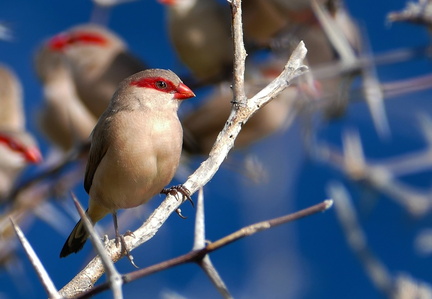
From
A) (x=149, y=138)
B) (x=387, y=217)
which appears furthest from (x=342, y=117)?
(x=149, y=138)

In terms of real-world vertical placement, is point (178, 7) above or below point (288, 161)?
above

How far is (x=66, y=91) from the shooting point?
7.79 metres

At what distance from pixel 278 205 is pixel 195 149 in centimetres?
112

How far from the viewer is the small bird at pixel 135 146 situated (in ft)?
9.55

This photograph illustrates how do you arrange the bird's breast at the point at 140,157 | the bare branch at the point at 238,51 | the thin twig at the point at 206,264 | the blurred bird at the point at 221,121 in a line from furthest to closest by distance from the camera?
the blurred bird at the point at 221,121 < the bird's breast at the point at 140,157 < the bare branch at the point at 238,51 < the thin twig at the point at 206,264

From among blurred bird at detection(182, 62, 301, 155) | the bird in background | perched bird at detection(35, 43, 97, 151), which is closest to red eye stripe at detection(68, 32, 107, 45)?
perched bird at detection(35, 43, 97, 151)

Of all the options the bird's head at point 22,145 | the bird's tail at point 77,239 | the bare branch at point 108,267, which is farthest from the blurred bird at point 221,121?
the bare branch at point 108,267

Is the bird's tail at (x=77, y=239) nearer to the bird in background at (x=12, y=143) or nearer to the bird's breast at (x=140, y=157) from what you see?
the bird's breast at (x=140, y=157)

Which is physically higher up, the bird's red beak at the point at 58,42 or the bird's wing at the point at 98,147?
the bird's red beak at the point at 58,42

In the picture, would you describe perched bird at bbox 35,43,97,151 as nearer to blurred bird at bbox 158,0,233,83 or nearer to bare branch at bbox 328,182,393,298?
blurred bird at bbox 158,0,233,83

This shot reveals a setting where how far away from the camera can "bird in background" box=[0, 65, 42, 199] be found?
6.16m

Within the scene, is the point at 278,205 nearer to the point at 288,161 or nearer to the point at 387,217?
the point at 288,161

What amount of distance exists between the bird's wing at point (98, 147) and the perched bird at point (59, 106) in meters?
3.51

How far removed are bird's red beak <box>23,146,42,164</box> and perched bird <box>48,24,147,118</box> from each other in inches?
27.1
